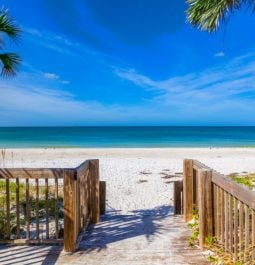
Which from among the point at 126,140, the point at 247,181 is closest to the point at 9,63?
the point at 247,181

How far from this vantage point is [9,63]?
6016 millimetres

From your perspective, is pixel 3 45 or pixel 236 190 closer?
pixel 236 190

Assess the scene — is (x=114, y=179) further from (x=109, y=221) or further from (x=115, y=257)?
(x=115, y=257)

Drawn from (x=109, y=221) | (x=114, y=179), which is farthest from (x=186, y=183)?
(x=114, y=179)

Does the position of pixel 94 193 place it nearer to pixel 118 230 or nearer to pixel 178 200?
pixel 118 230

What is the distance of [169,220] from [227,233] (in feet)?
6.74

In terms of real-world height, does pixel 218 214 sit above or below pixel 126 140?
below

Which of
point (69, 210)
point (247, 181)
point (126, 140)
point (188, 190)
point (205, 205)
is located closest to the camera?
point (69, 210)

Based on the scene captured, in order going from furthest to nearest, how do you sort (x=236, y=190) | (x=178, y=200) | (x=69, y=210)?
(x=178, y=200), (x=69, y=210), (x=236, y=190)

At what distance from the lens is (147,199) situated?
30.0 ft

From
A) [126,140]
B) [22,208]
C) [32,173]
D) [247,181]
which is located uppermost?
[32,173]

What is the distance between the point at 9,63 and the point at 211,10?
3964 millimetres

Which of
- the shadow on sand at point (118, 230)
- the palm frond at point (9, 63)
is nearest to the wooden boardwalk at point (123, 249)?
the shadow on sand at point (118, 230)

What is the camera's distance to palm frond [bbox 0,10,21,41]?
580 cm
